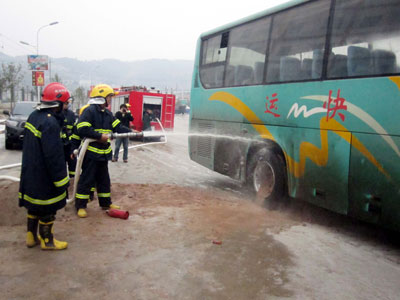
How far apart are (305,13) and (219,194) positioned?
385 centimetres

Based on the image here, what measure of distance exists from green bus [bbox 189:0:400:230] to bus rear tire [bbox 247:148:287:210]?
20mm

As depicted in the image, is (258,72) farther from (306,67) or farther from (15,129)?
(15,129)

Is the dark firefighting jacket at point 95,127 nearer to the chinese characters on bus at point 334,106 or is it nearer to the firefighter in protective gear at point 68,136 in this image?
the firefighter in protective gear at point 68,136

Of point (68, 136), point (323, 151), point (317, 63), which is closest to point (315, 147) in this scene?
point (323, 151)

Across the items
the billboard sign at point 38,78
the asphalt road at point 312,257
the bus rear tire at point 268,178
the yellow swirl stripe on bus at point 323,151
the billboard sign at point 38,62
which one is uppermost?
the billboard sign at point 38,62

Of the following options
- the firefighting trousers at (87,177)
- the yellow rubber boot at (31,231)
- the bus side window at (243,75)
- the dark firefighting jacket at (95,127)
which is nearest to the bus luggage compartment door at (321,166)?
the bus side window at (243,75)

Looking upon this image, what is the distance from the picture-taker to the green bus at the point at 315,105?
4.45m

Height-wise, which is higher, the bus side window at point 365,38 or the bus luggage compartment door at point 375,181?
the bus side window at point 365,38

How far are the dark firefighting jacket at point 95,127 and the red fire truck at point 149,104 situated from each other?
1380 cm

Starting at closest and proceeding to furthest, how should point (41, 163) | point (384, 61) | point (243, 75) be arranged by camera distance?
point (41, 163) < point (384, 61) < point (243, 75)

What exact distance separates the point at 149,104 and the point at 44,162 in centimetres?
1650

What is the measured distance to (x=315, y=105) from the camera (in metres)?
5.41

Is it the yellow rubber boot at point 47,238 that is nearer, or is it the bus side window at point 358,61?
the yellow rubber boot at point 47,238

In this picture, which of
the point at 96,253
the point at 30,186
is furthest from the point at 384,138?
the point at 30,186
